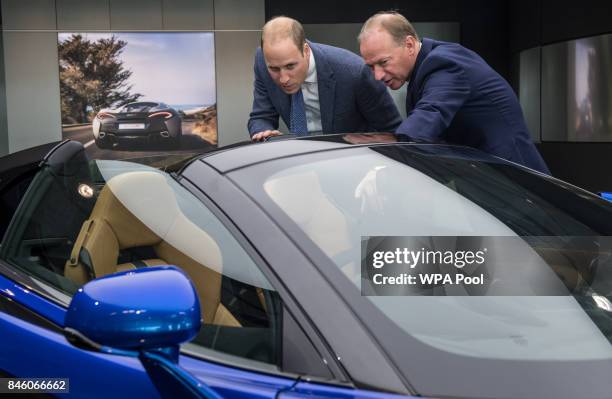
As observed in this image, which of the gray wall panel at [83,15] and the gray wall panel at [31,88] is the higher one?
the gray wall panel at [83,15]

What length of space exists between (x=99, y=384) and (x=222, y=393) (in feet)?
0.69

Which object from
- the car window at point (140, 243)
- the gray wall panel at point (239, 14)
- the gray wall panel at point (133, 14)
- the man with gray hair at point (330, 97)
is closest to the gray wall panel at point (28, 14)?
the gray wall panel at point (133, 14)

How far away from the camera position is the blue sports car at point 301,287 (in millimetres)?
842

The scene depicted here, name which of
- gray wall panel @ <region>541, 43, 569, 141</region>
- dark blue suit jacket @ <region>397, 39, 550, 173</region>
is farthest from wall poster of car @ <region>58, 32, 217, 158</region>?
dark blue suit jacket @ <region>397, 39, 550, 173</region>

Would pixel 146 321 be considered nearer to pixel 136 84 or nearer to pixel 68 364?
pixel 68 364

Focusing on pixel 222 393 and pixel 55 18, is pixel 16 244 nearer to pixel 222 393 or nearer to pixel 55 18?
pixel 222 393

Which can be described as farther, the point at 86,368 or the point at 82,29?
the point at 82,29

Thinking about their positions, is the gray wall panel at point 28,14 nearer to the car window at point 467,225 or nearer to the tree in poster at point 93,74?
the tree in poster at point 93,74

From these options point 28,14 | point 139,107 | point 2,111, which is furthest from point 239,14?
point 2,111

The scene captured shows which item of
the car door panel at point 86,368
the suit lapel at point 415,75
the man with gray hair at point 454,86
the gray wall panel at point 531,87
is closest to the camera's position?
the car door panel at point 86,368

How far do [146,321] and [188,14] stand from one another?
1106 cm

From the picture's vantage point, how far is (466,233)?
1.23 meters

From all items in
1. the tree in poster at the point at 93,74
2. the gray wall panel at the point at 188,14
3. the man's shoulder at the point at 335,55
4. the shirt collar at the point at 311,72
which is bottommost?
the shirt collar at the point at 311,72

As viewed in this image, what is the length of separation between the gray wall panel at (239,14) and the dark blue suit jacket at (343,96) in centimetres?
876
